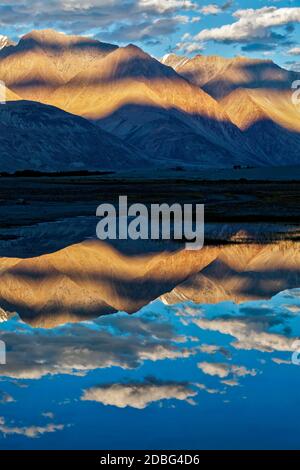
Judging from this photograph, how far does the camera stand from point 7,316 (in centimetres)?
→ 1692

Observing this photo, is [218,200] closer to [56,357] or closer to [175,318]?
[175,318]

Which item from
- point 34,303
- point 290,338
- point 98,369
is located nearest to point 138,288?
point 34,303

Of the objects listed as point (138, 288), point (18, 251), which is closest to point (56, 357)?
point (138, 288)

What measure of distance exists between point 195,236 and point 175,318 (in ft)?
59.3

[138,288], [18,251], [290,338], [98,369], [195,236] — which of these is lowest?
[98,369]

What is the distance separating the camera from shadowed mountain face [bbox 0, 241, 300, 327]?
1825 cm

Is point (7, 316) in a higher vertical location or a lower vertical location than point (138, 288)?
lower

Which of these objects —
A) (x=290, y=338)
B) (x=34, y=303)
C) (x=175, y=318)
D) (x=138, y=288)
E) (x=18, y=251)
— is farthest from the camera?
(x=18, y=251)

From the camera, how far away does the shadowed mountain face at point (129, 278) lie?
59.9ft

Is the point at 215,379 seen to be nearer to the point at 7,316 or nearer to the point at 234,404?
the point at 234,404

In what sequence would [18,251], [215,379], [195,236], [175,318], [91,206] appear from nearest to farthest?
[215,379]
[175,318]
[18,251]
[195,236]
[91,206]

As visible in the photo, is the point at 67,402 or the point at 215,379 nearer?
the point at 67,402

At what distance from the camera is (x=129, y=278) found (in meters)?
22.7

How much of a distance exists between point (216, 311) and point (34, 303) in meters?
4.36
